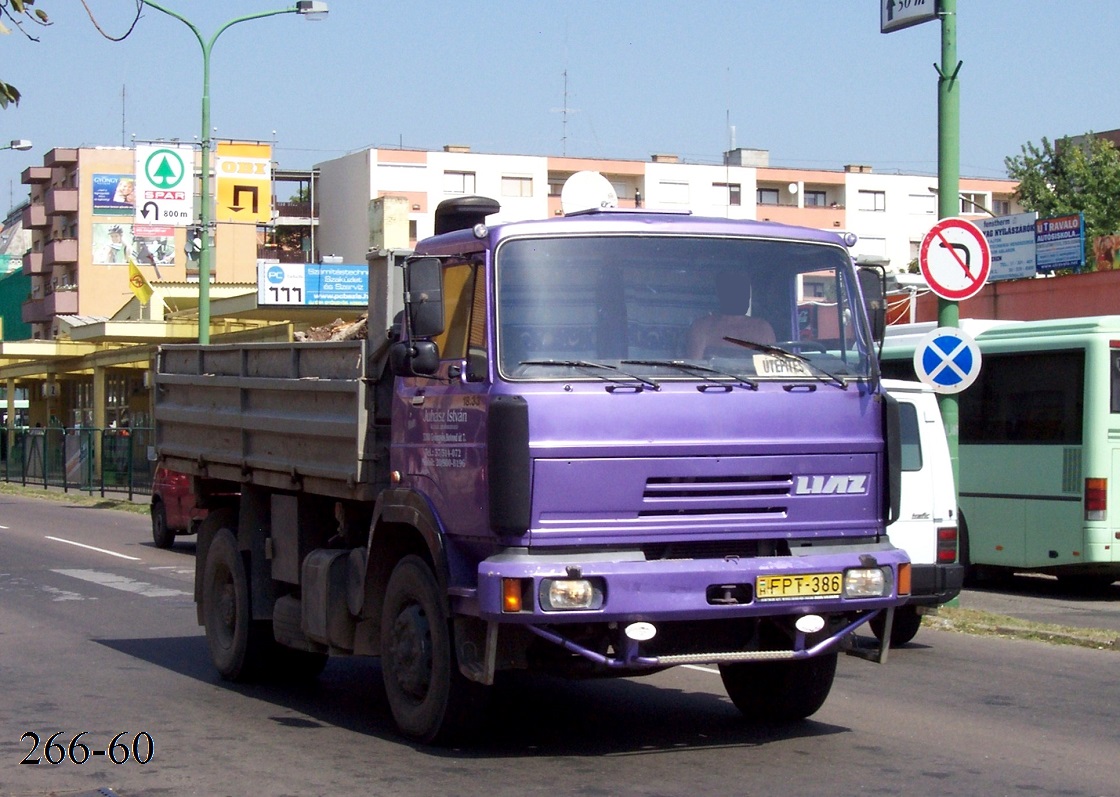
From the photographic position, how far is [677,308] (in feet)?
24.3

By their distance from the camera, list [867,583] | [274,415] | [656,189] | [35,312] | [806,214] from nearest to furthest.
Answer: [867,583]
[274,415]
[656,189]
[806,214]
[35,312]

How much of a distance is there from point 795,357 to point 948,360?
649 centimetres

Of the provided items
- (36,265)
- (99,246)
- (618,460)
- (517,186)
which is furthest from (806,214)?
(618,460)

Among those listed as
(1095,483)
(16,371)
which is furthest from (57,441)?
(1095,483)

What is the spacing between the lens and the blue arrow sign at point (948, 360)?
44.3 feet

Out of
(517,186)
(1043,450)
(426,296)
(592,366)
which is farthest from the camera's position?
(517,186)

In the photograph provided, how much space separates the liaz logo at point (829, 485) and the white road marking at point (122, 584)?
32.1 ft

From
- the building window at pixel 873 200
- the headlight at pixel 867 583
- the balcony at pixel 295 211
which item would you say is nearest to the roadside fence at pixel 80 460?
the headlight at pixel 867 583

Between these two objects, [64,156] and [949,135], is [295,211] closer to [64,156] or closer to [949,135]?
[64,156]

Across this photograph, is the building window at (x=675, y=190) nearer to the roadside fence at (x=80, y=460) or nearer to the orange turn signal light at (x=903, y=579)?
the roadside fence at (x=80, y=460)

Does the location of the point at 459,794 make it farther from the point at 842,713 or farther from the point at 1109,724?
the point at 1109,724

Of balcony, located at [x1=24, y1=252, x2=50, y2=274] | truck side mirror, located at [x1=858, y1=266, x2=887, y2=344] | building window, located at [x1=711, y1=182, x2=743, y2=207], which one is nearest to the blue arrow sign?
truck side mirror, located at [x1=858, y1=266, x2=887, y2=344]

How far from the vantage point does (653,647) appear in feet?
23.6

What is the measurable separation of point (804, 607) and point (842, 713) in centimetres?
191
